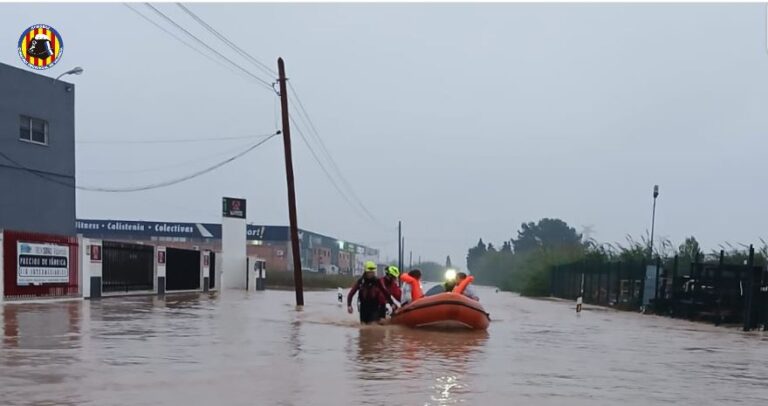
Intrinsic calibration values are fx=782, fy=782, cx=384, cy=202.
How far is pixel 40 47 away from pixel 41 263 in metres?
17.4

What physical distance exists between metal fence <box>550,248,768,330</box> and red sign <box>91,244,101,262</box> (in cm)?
1984

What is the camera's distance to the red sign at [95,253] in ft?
90.4

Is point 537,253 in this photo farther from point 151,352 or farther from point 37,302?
point 151,352

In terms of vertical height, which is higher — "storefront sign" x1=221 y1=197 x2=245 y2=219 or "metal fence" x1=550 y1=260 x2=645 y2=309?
"storefront sign" x1=221 y1=197 x2=245 y2=219

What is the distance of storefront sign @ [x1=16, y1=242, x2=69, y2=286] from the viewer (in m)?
23.3

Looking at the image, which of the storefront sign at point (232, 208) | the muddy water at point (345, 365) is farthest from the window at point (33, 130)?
the storefront sign at point (232, 208)

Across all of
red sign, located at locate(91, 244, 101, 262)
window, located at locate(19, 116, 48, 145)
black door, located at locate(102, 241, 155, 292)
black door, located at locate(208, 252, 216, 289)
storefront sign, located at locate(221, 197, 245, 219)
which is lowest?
black door, located at locate(208, 252, 216, 289)

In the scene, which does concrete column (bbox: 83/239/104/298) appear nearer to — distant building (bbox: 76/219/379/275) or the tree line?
the tree line

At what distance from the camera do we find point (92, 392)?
7820mm

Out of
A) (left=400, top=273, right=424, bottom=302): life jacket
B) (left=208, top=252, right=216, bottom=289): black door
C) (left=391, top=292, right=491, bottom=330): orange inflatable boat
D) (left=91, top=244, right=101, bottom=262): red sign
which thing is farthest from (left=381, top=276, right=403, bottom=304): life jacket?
(left=208, top=252, right=216, bottom=289): black door

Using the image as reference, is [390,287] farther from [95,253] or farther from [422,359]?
[95,253]

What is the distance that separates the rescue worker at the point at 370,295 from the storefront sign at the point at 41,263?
11534 millimetres

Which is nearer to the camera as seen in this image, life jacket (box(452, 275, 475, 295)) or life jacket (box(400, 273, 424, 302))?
life jacket (box(452, 275, 475, 295))

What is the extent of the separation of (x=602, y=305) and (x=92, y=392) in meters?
32.9
